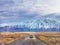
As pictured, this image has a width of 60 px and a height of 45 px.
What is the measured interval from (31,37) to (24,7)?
358 mm

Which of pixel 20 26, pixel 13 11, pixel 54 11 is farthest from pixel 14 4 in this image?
pixel 54 11

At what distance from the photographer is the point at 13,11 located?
2.81 metres

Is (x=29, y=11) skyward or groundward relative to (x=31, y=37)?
skyward

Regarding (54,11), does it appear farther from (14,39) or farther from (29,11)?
(14,39)

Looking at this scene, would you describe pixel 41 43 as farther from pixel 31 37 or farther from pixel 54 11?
pixel 54 11

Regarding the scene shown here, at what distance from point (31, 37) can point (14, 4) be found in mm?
431

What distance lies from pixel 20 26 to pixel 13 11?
0.19 metres

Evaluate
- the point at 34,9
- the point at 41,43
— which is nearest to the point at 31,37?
the point at 41,43

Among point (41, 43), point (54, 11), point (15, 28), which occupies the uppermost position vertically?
point (54, 11)

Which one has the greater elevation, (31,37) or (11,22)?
(11,22)

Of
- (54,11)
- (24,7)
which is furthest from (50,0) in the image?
(24,7)

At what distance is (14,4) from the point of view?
282cm

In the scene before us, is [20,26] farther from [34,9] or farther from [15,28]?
[34,9]

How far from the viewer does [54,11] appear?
9.22 feet
